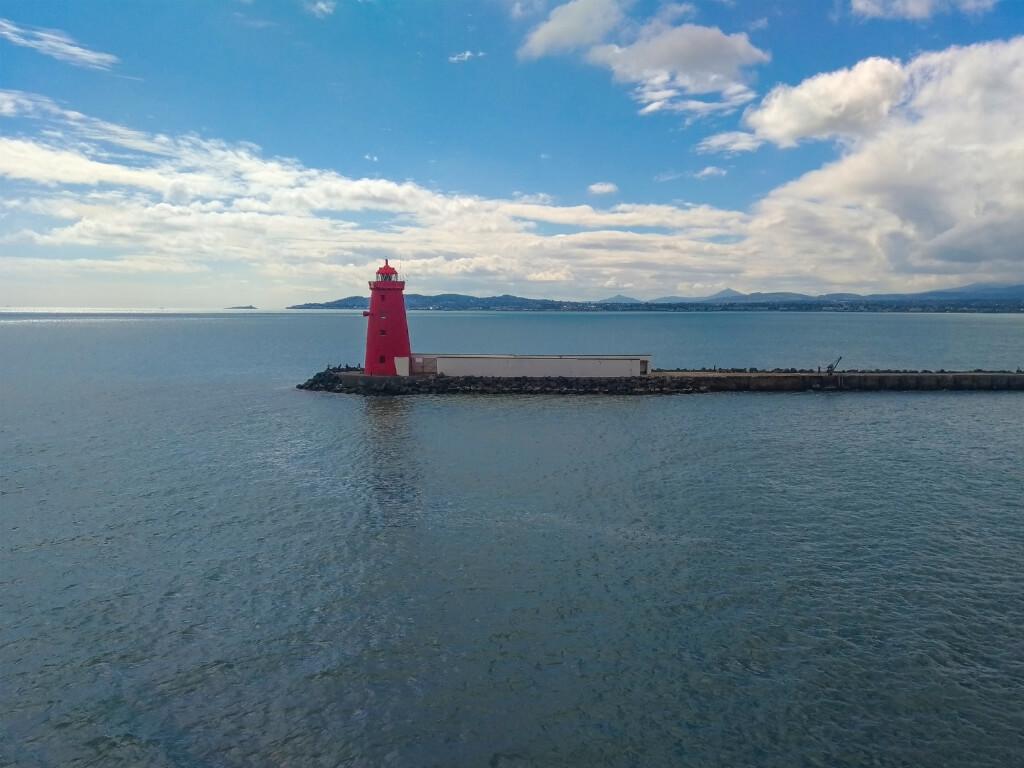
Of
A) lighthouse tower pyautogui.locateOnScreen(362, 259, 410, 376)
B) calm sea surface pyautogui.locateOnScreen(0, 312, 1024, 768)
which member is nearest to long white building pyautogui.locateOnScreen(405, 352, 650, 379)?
lighthouse tower pyautogui.locateOnScreen(362, 259, 410, 376)

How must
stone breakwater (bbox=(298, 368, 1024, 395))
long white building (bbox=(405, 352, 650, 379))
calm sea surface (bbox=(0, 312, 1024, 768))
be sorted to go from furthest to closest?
1. long white building (bbox=(405, 352, 650, 379))
2. stone breakwater (bbox=(298, 368, 1024, 395))
3. calm sea surface (bbox=(0, 312, 1024, 768))

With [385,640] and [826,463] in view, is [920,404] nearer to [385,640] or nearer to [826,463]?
[826,463]

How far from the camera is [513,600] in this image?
15164 mm

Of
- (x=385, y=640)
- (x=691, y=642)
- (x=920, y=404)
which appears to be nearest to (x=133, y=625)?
(x=385, y=640)

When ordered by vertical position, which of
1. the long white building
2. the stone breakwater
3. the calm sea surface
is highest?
the long white building

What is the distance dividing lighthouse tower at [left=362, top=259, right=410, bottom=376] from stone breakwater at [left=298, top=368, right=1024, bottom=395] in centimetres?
95

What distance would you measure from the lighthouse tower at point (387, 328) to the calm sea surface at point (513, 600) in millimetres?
15348

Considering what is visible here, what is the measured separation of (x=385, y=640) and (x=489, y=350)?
86.5 metres

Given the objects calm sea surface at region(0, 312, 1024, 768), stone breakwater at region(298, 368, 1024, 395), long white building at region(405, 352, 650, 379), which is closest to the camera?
calm sea surface at region(0, 312, 1024, 768)

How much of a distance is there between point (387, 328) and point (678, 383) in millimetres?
21129

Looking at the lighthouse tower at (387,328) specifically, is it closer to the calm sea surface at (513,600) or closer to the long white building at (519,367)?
the long white building at (519,367)

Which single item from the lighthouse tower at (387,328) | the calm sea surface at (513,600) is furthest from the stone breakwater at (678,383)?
the calm sea surface at (513,600)

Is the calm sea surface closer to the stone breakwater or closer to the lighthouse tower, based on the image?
the stone breakwater

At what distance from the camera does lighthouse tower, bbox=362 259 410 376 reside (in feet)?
148
